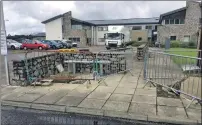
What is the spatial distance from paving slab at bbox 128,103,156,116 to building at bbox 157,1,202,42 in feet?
108

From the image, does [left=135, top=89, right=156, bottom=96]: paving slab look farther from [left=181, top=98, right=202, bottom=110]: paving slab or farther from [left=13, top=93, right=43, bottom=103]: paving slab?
[left=13, top=93, right=43, bottom=103]: paving slab

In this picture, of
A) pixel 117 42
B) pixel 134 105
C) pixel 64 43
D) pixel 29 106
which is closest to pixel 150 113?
pixel 134 105

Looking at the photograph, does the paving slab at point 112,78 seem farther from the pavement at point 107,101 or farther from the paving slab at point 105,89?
the paving slab at point 105,89

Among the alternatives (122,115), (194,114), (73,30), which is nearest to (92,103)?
(122,115)

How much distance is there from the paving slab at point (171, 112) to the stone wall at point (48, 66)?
378 cm

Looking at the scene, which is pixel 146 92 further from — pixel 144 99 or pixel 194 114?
pixel 194 114

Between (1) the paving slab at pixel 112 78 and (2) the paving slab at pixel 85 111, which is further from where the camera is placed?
(1) the paving slab at pixel 112 78

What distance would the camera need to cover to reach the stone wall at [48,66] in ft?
25.1

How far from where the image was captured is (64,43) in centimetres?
3478

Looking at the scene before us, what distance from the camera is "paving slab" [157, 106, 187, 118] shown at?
4.53 meters

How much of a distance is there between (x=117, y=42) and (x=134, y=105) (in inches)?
919

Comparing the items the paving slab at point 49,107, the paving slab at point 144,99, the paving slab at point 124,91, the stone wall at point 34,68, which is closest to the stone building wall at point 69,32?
the stone wall at point 34,68

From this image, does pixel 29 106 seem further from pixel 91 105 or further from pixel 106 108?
pixel 106 108

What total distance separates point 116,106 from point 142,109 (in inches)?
27.5
